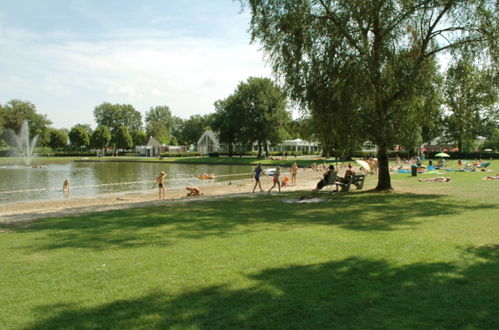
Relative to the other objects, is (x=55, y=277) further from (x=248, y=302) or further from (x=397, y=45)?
(x=397, y=45)

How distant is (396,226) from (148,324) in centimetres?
708

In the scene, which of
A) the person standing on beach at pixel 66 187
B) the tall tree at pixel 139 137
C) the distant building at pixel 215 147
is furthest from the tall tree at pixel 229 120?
the tall tree at pixel 139 137

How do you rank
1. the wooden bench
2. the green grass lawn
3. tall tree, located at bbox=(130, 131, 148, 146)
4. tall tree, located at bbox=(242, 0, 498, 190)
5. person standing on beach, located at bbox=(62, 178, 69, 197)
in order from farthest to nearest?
tall tree, located at bbox=(130, 131, 148, 146), person standing on beach, located at bbox=(62, 178, 69, 197), the wooden bench, tall tree, located at bbox=(242, 0, 498, 190), the green grass lawn

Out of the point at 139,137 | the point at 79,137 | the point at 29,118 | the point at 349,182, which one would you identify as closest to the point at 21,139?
the point at 29,118

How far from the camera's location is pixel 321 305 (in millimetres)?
4633

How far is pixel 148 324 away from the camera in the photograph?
13.7ft

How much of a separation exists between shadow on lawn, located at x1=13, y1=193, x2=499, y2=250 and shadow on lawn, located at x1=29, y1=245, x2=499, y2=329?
10.6 feet

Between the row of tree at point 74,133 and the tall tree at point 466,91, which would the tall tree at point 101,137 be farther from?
the tall tree at point 466,91

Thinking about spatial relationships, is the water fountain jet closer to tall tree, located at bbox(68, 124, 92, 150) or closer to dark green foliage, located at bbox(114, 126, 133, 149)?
tall tree, located at bbox(68, 124, 92, 150)

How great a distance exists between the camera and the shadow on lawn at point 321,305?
4.20m

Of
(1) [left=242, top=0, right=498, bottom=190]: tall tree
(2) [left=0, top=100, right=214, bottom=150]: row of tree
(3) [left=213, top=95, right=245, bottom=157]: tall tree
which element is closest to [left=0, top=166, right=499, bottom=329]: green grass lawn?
(1) [left=242, top=0, right=498, bottom=190]: tall tree

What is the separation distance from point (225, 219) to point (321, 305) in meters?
6.66

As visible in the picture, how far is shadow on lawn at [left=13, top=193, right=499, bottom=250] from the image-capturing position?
28.5 ft

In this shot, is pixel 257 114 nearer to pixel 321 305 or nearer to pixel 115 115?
pixel 321 305
